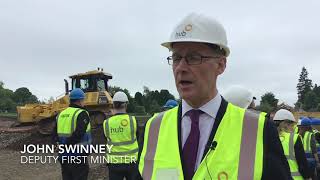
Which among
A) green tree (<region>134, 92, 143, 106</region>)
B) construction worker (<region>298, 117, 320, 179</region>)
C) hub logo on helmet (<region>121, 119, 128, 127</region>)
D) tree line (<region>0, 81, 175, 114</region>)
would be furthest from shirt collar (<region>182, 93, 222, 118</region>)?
green tree (<region>134, 92, 143, 106</region>)

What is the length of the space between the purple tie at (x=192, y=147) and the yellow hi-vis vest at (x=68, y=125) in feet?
18.2

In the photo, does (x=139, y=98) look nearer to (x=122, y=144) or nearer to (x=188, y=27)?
(x=122, y=144)

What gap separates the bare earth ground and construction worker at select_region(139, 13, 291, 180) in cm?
1008

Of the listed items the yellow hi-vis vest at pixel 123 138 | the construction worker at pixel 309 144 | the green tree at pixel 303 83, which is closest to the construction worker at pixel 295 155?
the construction worker at pixel 309 144

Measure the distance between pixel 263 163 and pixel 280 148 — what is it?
109mm

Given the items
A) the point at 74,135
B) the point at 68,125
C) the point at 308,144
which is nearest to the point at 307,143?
the point at 308,144

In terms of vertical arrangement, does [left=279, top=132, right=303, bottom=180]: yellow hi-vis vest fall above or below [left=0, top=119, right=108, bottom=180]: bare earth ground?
above

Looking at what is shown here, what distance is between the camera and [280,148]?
2.12 m

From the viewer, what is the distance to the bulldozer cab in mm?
23258

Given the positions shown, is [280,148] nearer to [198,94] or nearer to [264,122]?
[264,122]

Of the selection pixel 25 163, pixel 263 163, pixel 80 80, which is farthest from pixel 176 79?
pixel 80 80

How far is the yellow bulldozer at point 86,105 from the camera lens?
22.6 meters

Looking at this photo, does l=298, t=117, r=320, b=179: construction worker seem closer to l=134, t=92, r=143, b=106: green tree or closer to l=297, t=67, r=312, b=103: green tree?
l=134, t=92, r=143, b=106: green tree

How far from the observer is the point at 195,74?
7.14ft
